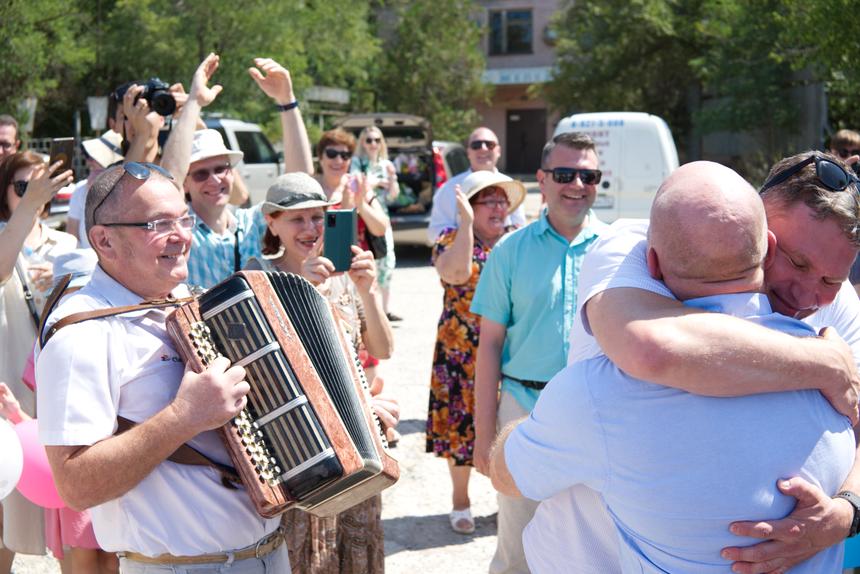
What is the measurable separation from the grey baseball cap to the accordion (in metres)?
1.37

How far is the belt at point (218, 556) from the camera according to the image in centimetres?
251

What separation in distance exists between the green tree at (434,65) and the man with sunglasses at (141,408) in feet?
98.3

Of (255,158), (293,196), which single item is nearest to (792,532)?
(293,196)

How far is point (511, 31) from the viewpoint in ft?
Result: 134

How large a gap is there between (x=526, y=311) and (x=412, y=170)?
10878 millimetres

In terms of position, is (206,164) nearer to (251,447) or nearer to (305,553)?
(305,553)

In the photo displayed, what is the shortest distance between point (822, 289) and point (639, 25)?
27.6 m

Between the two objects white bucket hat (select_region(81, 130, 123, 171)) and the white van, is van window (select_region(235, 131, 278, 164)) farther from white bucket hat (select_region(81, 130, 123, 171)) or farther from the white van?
white bucket hat (select_region(81, 130, 123, 171))

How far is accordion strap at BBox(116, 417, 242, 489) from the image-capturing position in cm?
247

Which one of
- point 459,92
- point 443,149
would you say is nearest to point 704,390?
point 443,149

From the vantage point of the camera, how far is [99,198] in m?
2.67

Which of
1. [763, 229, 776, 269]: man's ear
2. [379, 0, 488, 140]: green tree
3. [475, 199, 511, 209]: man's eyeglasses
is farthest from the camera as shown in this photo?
[379, 0, 488, 140]: green tree

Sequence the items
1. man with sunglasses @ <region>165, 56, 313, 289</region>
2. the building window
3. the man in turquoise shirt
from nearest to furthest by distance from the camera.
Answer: the man in turquoise shirt < man with sunglasses @ <region>165, 56, 313, 289</region> < the building window

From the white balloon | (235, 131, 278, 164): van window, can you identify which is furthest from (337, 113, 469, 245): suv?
the white balloon
